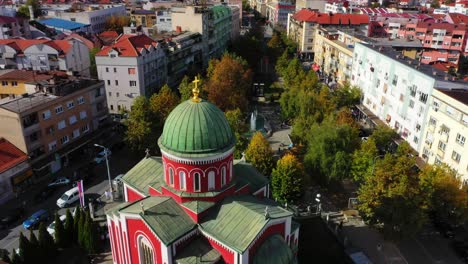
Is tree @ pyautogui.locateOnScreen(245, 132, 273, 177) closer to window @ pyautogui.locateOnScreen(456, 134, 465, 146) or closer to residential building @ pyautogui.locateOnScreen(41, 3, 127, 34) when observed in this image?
window @ pyautogui.locateOnScreen(456, 134, 465, 146)

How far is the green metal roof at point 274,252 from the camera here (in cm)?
2864

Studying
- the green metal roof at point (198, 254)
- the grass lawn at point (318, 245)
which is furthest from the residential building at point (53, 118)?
the grass lawn at point (318, 245)

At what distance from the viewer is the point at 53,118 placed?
53.1 meters

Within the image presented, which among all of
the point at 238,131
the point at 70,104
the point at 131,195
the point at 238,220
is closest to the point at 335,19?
the point at 238,131

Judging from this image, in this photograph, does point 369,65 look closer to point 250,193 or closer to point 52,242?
point 250,193

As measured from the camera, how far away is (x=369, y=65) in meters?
74.0

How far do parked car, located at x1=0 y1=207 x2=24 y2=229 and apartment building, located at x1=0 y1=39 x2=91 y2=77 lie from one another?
41.5 meters

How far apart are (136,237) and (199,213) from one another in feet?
18.1

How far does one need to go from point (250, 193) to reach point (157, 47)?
160 feet

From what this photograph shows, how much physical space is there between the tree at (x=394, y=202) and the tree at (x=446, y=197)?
6.86 feet

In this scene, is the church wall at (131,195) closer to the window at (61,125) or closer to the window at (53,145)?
the window at (53,145)

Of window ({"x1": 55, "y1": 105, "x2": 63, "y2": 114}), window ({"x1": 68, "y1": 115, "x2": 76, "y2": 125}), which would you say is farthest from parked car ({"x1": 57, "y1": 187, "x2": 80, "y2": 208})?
window ({"x1": 68, "y1": 115, "x2": 76, "y2": 125})

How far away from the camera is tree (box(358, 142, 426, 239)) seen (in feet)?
124

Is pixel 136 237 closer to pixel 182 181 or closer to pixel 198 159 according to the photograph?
pixel 182 181
